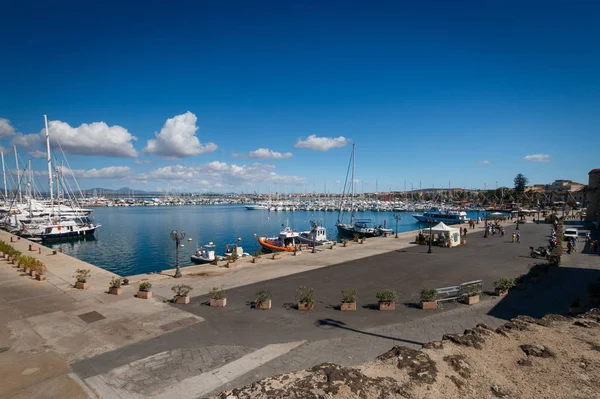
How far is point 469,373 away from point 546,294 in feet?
40.1

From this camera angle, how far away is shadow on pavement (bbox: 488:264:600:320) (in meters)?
12.4

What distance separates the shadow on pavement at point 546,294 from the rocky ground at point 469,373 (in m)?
5.31

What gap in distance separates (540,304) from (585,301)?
6.78 feet

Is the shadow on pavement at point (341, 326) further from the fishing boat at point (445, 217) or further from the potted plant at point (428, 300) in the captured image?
the fishing boat at point (445, 217)

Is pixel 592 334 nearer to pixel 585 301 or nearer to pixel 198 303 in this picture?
pixel 585 301

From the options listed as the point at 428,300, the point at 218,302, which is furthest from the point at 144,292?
the point at 428,300

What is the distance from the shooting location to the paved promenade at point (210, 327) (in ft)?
25.6

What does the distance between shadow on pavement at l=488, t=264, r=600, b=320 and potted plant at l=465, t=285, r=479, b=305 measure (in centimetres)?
84

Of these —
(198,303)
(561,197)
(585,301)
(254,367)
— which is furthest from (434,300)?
(561,197)

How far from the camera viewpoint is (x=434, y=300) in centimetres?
1301

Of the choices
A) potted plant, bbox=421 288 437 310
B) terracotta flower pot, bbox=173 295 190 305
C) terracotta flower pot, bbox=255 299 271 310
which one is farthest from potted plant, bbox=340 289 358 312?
terracotta flower pot, bbox=173 295 190 305

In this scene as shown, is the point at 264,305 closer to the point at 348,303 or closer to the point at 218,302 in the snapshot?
the point at 218,302

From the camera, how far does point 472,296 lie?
13672 millimetres

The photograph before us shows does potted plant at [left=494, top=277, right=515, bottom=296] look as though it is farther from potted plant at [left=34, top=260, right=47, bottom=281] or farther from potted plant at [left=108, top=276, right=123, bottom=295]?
potted plant at [left=34, top=260, right=47, bottom=281]
